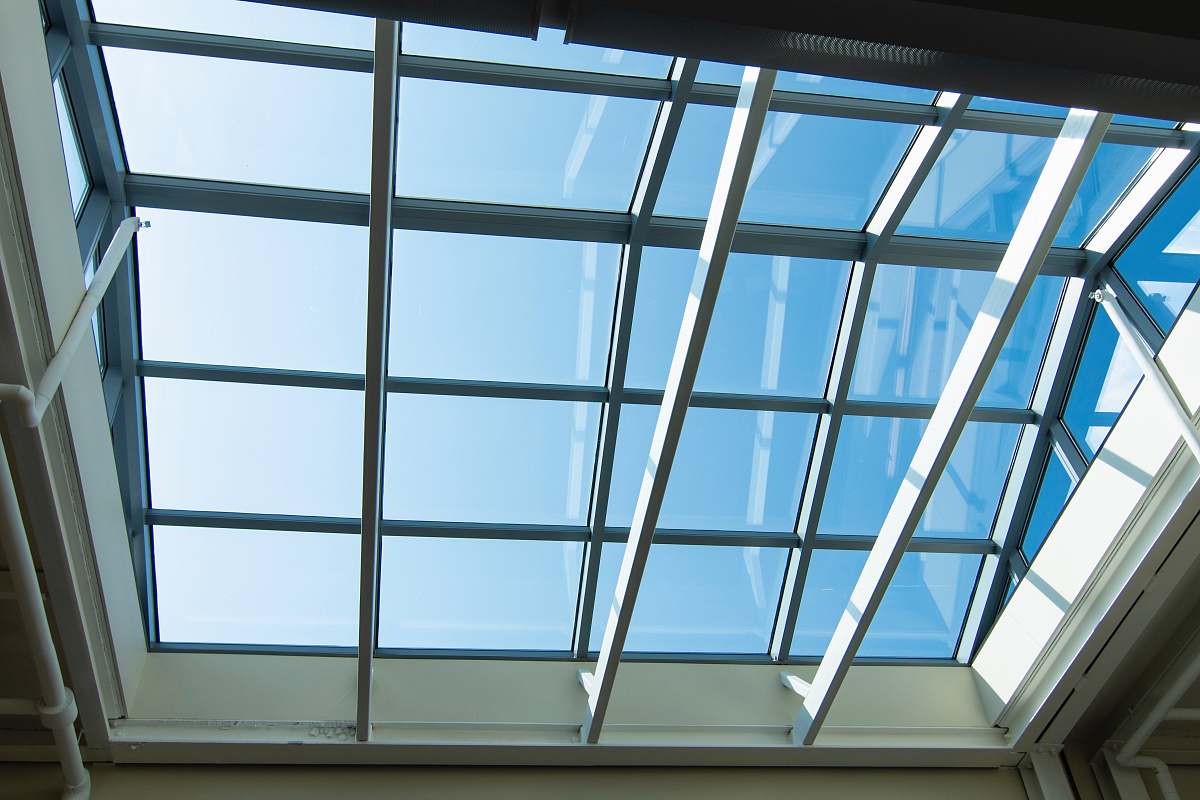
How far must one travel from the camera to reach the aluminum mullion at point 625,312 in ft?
30.8

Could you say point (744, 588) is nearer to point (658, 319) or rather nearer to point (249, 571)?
point (658, 319)

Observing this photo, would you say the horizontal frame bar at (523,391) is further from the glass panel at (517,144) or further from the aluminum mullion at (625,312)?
the glass panel at (517,144)

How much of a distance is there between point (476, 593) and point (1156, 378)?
855 centimetres

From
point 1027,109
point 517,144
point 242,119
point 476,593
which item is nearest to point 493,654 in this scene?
point 476,593

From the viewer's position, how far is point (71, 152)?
898 cm

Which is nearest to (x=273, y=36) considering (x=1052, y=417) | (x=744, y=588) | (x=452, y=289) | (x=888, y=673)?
(x=452, y=289)

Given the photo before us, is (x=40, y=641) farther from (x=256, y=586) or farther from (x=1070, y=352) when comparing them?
(x=1070, y=352)

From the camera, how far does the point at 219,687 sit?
1173 cm

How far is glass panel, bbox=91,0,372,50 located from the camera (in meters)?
8.61

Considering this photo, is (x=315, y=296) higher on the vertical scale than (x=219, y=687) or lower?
higher

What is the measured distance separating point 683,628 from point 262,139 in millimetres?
8306

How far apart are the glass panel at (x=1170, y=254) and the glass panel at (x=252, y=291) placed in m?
8.93

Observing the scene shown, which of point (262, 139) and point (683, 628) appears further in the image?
point (683, 628)

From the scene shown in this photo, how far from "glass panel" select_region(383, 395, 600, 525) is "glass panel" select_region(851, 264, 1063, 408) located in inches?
142
